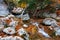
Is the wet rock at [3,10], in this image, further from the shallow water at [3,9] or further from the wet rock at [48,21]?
the wet rock at [48,21]

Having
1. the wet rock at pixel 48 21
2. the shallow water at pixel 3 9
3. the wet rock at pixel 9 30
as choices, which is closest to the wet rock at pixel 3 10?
the shallow water at pixel 3 9

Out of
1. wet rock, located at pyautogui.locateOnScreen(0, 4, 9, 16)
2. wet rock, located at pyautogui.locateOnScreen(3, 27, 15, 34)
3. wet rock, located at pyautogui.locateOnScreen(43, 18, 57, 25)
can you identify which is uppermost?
wet rock, located at pyautogui.locateOnScreen(0, 4, 9, 16)

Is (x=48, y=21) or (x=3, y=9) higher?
(x=3, y=9)

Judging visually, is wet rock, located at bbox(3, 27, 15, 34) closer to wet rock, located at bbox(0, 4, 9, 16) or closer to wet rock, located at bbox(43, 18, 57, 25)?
wet rock, located at bbox(0, 4, 9, 16)

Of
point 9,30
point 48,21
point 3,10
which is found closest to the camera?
point 9,30

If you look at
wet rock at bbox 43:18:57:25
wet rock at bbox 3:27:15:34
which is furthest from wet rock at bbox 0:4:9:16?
wet rock at bbox 43:18:57:25

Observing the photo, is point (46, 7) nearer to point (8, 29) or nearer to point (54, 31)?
point (54, 31)

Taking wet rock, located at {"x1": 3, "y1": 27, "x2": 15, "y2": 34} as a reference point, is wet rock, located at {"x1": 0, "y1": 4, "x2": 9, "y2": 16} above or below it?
above

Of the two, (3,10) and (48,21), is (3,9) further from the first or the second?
(48,21)

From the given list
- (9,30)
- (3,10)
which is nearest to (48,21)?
(9,30)

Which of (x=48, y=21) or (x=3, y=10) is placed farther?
(x=3, y=10)

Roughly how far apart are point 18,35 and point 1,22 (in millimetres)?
1066

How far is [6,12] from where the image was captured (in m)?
10.6

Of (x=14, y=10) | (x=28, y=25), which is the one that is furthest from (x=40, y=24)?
(x=14, y=10)
